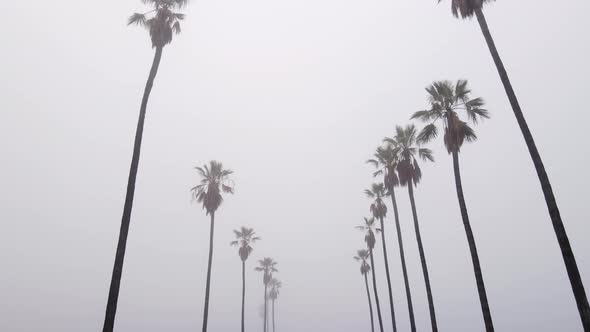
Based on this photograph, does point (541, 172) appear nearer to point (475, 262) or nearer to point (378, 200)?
point (475, 262)

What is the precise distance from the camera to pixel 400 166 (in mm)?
29156

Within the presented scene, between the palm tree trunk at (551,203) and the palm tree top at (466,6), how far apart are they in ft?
1.01

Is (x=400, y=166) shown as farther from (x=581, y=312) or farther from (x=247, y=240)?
(x=247, y=240)

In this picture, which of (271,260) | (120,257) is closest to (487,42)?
(120,257)

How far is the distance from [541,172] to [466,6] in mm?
9018

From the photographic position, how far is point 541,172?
45.6 feet

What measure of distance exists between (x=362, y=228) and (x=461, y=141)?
89.7 ft

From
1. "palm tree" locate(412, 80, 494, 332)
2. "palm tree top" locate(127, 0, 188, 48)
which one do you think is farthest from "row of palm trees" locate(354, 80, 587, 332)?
"palm tree top" locate(127, 0, 188, 48)

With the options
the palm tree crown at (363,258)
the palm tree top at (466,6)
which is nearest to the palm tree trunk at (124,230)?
the palm tree top at (466,6)

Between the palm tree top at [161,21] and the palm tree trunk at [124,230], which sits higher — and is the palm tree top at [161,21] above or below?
above

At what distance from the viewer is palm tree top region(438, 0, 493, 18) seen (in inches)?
666

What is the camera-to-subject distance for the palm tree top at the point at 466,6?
16.9m

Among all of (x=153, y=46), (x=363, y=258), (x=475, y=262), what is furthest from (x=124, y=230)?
(x=363, y=258)

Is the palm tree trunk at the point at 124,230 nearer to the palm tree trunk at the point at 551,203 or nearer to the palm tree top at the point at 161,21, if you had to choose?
the palm tree top at the point at 161,21
